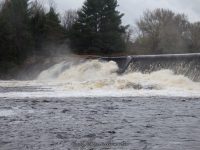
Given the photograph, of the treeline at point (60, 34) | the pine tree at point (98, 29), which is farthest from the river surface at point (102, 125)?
the pine tree at point (98, 29)

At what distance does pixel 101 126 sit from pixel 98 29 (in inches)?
1995

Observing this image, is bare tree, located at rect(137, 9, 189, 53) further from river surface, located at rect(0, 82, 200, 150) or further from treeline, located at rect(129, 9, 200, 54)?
river surface, located at rect(0, 82, 200, 150)

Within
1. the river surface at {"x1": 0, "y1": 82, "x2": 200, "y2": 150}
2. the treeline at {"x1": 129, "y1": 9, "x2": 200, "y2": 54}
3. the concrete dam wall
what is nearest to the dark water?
the river surface at {"x1": 0, "y1": 82, "x2": 200, "y2": 150}

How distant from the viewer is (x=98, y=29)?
203ft

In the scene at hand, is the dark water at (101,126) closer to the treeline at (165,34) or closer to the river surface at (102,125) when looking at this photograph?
the river surface at (102,125)

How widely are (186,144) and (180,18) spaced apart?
6998cm

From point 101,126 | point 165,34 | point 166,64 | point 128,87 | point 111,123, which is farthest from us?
point 165,34

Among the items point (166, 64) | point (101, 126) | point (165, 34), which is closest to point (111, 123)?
point (101, 126)

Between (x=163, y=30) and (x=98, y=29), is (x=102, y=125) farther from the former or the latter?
(x=163, y=30)

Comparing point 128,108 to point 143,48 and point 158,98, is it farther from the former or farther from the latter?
point 143,48

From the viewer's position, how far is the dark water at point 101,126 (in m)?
9.25

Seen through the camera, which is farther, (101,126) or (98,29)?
(98,29)

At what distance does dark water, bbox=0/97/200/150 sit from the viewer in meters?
9.25

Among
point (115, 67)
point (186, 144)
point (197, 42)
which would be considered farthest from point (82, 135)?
point (197, 42)
